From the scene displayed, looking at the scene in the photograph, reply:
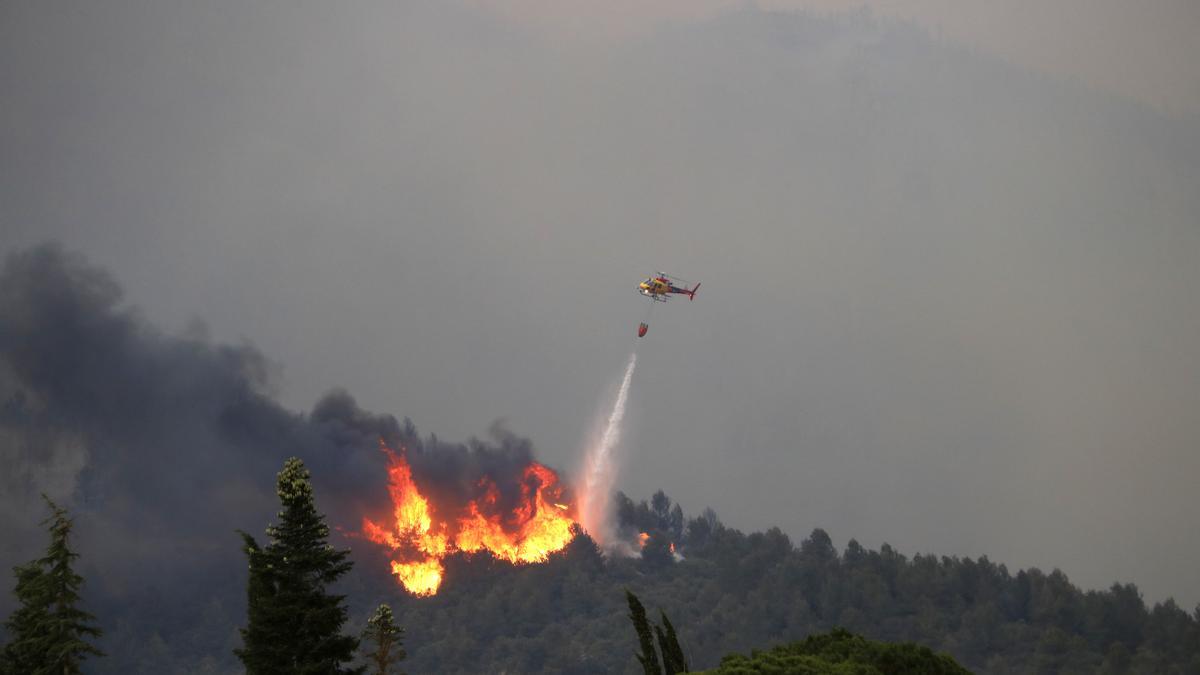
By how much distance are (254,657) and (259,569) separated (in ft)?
14.4

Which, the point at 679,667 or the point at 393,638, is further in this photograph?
the point at 679,667

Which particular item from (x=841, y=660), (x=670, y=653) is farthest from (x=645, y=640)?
(x=841, y=660)

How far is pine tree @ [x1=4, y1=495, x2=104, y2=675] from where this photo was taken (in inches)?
2675

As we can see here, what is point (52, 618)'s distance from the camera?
6844 cm

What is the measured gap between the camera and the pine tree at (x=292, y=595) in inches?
2559

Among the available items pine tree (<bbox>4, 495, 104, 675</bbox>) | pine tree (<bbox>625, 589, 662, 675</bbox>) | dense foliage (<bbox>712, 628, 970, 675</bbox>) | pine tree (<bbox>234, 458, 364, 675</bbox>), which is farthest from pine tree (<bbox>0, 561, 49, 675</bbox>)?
dense foliage (<bbox>712, 628, 970, 675</bbox>)

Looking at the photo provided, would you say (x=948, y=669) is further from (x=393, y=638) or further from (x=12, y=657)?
(x=12, y=657)

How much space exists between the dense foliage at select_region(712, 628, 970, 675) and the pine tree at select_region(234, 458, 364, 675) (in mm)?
20222

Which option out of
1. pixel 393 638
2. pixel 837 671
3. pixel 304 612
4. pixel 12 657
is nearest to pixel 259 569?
pixel 304 612

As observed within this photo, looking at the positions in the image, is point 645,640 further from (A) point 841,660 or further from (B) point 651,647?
(A) point 841,660

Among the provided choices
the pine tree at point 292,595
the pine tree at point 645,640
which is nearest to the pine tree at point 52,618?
the pine tree at point 292,595

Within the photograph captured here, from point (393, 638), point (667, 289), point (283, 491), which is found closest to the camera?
point (283, 491)

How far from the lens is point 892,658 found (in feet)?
254

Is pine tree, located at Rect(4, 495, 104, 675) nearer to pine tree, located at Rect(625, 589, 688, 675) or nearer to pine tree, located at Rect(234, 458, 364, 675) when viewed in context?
pine tree, located at Rect(234, 458, 364, 675)
